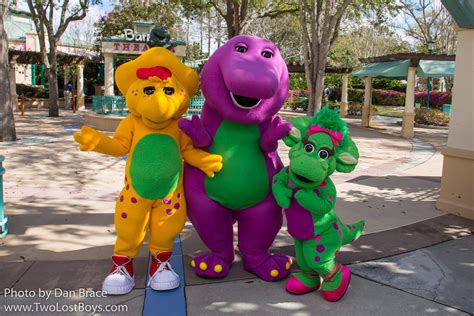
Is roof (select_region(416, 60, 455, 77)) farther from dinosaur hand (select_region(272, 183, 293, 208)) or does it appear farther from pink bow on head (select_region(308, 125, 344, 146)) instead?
dinosaur hand (select_region(272, 183, 293, 208))

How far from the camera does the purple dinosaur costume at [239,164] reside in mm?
3461

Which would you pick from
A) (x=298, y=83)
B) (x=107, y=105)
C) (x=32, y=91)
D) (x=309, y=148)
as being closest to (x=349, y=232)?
(x=309, y=148)

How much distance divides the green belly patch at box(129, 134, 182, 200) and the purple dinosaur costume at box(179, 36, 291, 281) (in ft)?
0.69

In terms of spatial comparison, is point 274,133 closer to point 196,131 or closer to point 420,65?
point 196,131

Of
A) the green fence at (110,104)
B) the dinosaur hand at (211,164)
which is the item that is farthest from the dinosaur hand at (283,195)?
the green fence at (110,104)

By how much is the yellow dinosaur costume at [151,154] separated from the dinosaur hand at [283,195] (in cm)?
49

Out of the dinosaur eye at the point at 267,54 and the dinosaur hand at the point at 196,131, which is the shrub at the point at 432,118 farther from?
the dinosaur hand at the point at 196,131

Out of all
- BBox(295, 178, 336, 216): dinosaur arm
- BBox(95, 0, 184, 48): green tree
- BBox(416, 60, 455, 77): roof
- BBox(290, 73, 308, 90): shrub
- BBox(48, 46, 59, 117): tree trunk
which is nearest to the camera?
BBox(295, 178, 336, 216): dinosaur arm

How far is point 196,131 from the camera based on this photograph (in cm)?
347

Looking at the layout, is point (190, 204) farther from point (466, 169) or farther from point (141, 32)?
point (141, 32)

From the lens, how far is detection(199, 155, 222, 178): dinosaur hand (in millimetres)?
3461

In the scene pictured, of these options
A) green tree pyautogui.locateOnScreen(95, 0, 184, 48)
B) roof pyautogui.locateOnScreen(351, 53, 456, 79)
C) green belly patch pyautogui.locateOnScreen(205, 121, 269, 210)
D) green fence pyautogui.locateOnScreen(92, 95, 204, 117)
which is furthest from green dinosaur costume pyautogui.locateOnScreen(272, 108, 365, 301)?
green tree pyautogui.locateOnScreen(95, 0, 184, 48)

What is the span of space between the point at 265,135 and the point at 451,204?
11.9ft

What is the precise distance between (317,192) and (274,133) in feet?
1.87
